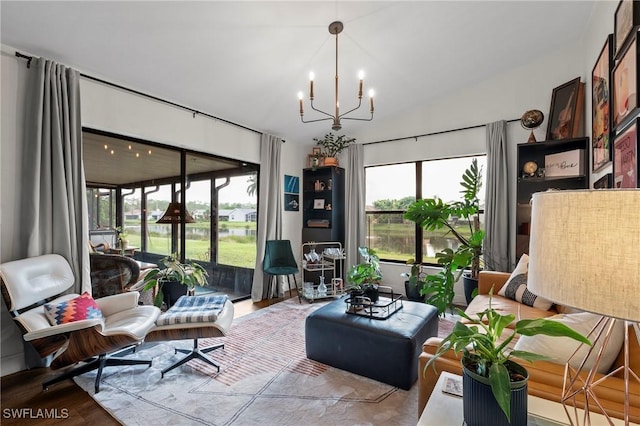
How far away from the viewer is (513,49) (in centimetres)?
334

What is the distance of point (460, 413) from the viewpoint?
1.09 m

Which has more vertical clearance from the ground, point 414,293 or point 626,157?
point 626,157

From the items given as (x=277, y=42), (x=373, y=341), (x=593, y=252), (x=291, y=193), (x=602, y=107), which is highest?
(x=277, y=42)

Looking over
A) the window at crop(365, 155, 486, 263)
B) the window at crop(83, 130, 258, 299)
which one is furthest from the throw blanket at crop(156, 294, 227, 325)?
the window at crop(365, 155, 486, 263)

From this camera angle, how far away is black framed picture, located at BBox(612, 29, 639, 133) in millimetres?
1590

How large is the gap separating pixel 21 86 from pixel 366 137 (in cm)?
405

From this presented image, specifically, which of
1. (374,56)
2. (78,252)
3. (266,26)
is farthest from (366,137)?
(78,252)

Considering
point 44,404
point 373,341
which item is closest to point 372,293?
point 373,341

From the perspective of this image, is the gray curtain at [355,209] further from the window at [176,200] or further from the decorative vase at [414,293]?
the window at [176,200]

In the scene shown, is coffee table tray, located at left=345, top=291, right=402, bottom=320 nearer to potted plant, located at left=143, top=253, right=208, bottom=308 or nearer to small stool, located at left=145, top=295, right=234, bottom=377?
small stool, located at left=145, top=295, right=234, bottom=377

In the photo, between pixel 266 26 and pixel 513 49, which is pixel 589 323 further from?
pixel 513 49

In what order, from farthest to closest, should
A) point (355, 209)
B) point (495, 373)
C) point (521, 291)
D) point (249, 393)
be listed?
point (355, 209)
point (521, 291)
point (249, 393)
point (495, 373)

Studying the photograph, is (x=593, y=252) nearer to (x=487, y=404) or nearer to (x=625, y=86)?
(x=487, y=404)

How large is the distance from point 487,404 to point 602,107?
8.71ft
